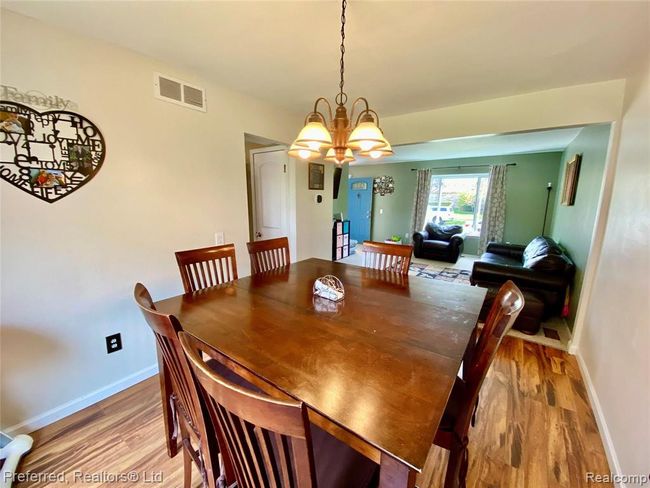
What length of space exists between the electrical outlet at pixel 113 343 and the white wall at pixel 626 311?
2.95 meters

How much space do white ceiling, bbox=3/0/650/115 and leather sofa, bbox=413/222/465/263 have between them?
3.77 meters

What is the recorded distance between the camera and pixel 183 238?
2176 millimetres

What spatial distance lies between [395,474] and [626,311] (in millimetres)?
1852

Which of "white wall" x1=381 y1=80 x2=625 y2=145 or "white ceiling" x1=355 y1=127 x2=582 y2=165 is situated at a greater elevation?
"white ceiling" x1=355 y1=127 x2=582 y2=165

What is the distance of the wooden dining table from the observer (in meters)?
0.68

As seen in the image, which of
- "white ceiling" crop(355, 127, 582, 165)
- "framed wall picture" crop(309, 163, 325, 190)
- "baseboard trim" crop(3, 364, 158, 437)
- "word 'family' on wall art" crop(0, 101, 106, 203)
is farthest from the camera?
"white ceiling" crop(355, 127, 582, 165)

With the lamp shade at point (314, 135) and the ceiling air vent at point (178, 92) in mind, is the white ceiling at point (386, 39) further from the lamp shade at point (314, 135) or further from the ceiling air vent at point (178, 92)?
the lamp shade at point (314, 135)

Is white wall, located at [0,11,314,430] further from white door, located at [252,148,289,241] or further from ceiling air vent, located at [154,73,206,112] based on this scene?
white door, located at [252,148,289,241]

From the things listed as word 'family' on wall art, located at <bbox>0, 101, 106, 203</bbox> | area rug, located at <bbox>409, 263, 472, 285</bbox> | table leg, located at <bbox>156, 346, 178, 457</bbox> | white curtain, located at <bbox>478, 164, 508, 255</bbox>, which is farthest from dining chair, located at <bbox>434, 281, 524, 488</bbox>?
white curtain, located at <bbox>478, 164, 508, 255</bbox>

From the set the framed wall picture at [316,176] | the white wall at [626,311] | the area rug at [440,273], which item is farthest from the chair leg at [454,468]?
the area rug at [440,273]

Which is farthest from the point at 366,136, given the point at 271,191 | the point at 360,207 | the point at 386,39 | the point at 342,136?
the point at 360,207

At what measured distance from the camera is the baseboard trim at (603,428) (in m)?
1.32

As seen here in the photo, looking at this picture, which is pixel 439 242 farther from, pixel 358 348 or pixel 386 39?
pixel 358 348

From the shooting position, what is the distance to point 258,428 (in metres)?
0.58
